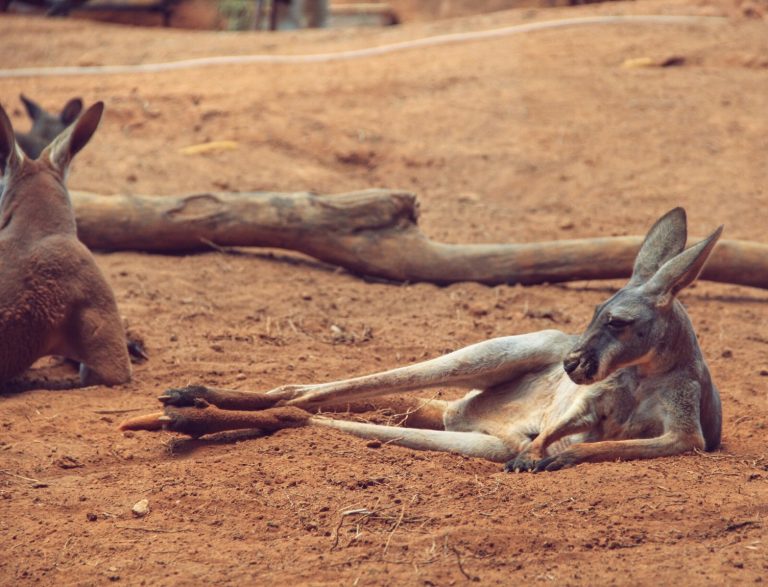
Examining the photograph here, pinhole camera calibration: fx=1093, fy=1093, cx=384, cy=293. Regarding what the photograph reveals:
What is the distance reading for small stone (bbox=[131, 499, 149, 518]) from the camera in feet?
10.7

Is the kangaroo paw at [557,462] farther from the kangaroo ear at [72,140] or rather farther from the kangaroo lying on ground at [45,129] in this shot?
the kangaroo lying on ground at [45,129]

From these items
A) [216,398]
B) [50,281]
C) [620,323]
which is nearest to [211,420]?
[216,398]

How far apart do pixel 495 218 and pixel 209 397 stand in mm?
4406

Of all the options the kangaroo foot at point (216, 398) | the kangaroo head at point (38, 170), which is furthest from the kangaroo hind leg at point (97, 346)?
the kangaroo foot at point (216, 398)

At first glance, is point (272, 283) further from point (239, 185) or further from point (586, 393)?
point (586, 393)

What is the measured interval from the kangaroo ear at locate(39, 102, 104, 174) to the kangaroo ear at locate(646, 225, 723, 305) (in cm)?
251

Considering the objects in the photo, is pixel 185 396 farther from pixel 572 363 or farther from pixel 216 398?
pixel 572 363

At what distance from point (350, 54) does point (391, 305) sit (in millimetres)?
5263

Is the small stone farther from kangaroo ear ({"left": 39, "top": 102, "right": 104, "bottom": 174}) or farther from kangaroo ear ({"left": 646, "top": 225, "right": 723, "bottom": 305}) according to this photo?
kangaroo ear ({"left": 39, "top": 102, "right": 104, "bottom": 174})

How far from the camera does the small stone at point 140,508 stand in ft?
10.7

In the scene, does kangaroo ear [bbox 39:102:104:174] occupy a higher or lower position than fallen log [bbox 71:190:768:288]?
higher

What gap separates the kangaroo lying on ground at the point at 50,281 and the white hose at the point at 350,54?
6.12m

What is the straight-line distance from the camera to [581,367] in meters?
3.74

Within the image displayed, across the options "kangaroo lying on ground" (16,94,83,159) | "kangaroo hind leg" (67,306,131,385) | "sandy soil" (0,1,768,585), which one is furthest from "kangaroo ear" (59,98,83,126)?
"kangaroo hind leg" (67,306,131,385)
